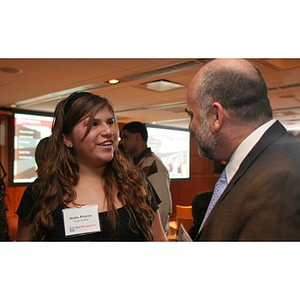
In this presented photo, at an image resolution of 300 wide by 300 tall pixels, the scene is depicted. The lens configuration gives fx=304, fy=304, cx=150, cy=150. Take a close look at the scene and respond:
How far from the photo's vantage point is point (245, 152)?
0.72 meters

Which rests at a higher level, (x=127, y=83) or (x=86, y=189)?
(x=127, y=83)

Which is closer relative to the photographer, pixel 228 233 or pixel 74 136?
pixel 228 233

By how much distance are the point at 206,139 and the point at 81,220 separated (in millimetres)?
495

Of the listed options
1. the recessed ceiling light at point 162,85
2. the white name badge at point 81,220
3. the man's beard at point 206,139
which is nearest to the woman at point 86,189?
the white name badge at point 81,220

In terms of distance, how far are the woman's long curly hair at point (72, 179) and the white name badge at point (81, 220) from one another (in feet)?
0.16

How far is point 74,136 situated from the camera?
110 centimetres

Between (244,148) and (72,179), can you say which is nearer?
(244,148)

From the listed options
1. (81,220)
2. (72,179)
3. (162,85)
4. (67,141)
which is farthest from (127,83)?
(81,220)

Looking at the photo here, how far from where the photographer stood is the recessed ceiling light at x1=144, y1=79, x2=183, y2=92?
1.19m

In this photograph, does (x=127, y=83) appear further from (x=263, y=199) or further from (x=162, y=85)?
(x=263, y=199)

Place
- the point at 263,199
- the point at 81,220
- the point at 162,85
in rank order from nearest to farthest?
the point at 263,199
the point at 81,220
the point at 162,85

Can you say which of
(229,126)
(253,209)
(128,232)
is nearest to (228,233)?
(253,209)

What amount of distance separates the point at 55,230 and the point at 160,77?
0.68 meters

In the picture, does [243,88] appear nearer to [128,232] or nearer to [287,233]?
[287,233]
